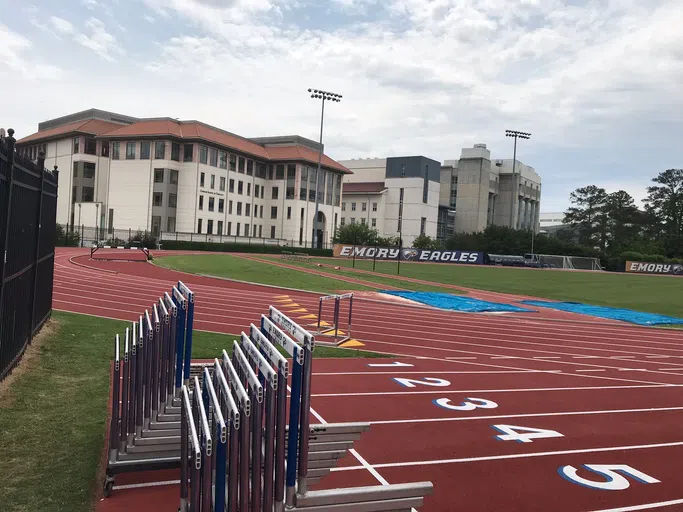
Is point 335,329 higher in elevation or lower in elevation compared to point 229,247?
lower

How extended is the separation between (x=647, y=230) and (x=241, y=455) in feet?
340

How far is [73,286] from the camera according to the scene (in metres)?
17.9

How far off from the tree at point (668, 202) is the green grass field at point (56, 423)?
317 feet

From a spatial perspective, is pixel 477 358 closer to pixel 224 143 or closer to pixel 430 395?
pixel 430 395

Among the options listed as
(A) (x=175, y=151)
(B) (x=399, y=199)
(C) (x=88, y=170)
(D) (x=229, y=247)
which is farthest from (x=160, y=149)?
(B) (x=399, y=199)

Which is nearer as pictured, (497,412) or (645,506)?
(645,506)

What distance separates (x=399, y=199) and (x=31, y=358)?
8774 cm

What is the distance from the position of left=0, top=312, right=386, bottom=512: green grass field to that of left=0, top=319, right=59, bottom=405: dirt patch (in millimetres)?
13

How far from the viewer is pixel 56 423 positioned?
5.82 m

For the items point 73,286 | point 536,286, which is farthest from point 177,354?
point 536,286

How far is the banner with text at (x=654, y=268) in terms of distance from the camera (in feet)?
207

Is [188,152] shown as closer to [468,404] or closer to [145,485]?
[468,404]

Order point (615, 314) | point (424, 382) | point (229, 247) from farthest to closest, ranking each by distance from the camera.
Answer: point (229, 247), point (615, 314), point (424, 382)

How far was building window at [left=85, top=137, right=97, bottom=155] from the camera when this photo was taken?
6278 centimetres
